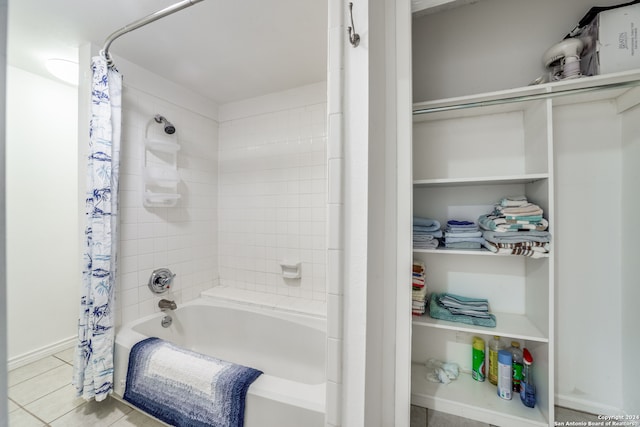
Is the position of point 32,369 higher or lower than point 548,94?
lower

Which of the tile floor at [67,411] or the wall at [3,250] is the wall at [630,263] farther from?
the wall at [3,250]

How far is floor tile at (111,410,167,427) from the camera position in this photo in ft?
4.20

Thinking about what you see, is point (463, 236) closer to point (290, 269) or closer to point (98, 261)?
point (290, 269)

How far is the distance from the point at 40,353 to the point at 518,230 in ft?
10.9

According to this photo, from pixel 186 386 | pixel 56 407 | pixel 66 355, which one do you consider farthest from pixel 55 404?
pixel 186 386

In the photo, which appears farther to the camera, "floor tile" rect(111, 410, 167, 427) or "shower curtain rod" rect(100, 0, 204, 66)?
"floor tile" rect(111, 410, 167, 427)

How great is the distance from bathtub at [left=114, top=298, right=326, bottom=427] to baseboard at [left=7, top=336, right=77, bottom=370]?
3.14 ft

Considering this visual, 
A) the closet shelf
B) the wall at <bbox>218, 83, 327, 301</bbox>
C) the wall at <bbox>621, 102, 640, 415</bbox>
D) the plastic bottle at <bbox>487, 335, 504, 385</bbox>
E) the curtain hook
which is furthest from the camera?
the wall at <bbox>218, 83, 327, 301</bbox>

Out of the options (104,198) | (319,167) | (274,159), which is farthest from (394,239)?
(104,198)

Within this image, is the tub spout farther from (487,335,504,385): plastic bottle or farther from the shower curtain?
(487,335,504,385): plastic bottle

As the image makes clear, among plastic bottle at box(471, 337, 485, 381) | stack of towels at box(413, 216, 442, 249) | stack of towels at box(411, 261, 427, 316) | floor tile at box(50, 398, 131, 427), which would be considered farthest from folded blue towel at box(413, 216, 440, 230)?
floor tile at box(50, 398, 131, 427)

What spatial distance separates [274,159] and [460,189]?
1.48 meters

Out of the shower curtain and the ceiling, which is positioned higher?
the ceiling

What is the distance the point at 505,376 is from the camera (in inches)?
48.3
